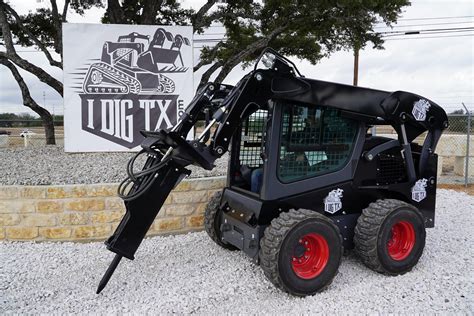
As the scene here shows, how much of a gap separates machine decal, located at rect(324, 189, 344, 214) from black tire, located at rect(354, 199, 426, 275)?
0.78 feet

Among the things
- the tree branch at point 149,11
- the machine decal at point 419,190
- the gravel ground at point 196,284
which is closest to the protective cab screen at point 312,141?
the machine decal at point 419,190

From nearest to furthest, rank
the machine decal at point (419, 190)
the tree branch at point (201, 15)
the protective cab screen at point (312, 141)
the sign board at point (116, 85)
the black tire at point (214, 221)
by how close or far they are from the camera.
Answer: the protective cab screen at point (312, 141)
the machine decal at point (419, 190)
the black tire at point (214, 221)
the sign board at point (116, 85)
the tree branch at point (201, 15)

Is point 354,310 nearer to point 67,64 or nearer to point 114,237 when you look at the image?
point 114,237

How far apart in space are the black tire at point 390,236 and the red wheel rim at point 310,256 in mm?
472

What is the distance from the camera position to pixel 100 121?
278 inches

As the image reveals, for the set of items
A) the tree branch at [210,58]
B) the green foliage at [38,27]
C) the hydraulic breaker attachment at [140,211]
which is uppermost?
the green foliage at [38,27]

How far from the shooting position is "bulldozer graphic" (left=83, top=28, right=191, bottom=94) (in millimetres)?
7066

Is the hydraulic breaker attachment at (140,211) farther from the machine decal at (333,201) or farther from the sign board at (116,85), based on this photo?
the sign board at (116,85)

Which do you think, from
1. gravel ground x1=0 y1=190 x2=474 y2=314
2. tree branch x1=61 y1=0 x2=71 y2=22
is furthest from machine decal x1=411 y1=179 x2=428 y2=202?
tree branch x1=61 y1=0 x2=71 y2=22

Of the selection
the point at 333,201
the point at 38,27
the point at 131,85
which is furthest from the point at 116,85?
the point at 38,27

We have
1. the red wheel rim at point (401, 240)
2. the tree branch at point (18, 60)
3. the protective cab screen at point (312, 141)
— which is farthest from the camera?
the tree branch at point (18, 60)

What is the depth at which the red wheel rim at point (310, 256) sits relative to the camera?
11.5 ft

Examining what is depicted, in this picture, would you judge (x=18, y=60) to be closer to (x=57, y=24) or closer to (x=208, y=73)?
A: (x=57, y=24)

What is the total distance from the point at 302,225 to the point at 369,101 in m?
1.37
